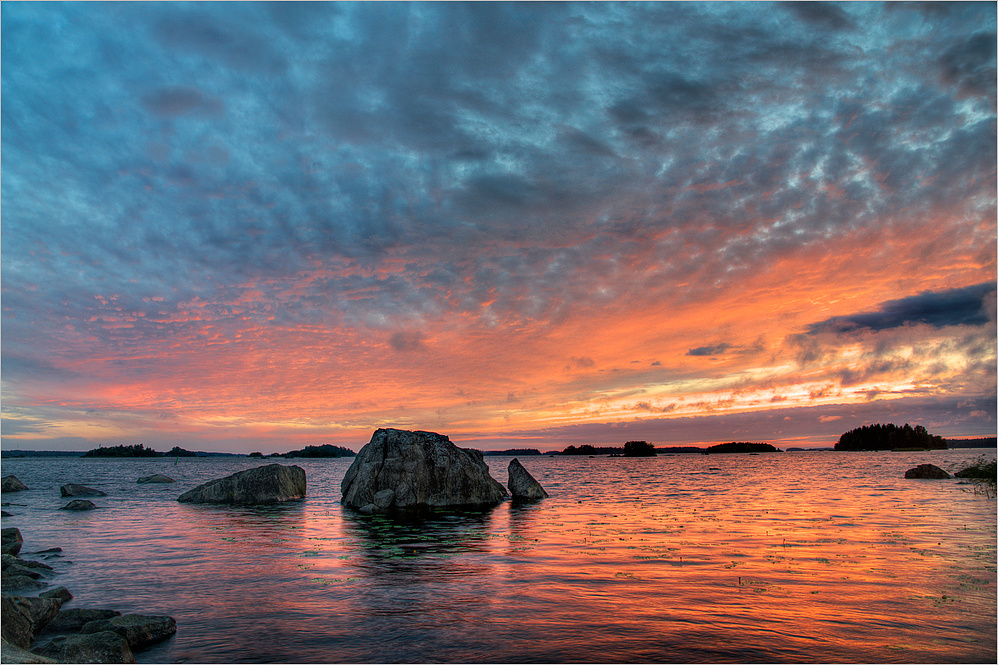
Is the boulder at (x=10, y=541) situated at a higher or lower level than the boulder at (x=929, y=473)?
higher

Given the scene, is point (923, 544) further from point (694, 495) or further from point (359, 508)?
point (359, 508)

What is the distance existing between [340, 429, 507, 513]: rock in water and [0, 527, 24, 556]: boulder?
60.9 feet

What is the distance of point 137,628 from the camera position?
34.6ft

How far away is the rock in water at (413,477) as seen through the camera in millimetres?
38500

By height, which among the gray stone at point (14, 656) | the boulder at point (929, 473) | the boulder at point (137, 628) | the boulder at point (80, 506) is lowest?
the boulder at point (929, 473)

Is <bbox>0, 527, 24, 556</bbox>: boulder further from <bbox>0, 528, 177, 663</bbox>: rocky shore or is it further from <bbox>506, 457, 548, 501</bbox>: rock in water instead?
<bbox>506, 457, 548, 501</bbox>: rock in water

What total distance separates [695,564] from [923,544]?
10.1 meters

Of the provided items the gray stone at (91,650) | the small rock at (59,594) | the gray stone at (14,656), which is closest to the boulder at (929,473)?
the gray stone at (91,650)

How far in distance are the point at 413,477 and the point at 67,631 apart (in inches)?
1112

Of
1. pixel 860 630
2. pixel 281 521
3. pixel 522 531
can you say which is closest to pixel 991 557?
pixel 860 630

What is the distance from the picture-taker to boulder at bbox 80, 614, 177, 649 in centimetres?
1042

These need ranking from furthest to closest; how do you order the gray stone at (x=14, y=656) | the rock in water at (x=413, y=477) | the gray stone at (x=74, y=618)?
the rock in water at (x=413, y=477)
the gray stone at (x=74, y=618)
the gray stone at (x=14, y=656)

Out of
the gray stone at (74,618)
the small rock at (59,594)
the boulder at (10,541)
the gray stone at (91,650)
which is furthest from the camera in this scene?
the boulder at (10,541)

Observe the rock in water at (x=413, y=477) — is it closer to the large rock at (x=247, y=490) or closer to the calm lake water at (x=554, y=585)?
the large rock at (x=247, y=490)
